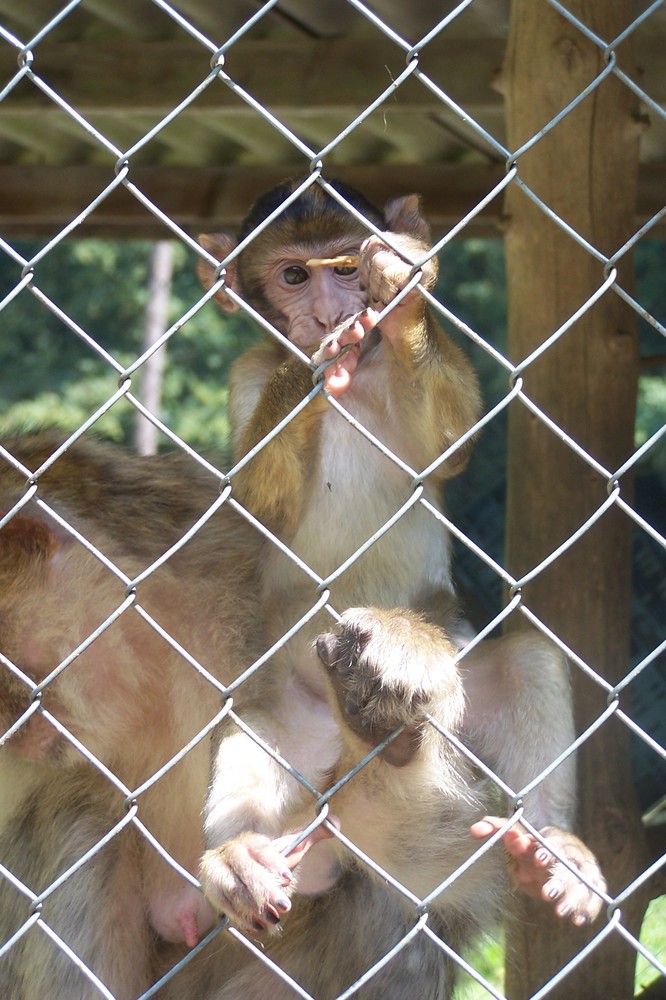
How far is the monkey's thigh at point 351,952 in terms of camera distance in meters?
3.28

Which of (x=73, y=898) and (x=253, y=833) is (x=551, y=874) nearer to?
(x=253, y=833)

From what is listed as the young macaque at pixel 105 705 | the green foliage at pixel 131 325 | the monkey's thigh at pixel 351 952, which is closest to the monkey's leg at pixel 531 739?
the monkey's thigh at pixel 351 952

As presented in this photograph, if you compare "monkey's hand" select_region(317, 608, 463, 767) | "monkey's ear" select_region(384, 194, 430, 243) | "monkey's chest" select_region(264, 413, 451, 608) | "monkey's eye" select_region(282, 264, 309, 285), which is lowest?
"monkey's hand" select_region(317, 608, 463, 767)

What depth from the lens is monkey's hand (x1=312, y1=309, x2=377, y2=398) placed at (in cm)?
243

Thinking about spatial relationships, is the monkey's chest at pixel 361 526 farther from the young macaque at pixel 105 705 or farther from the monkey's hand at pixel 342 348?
the monkey's hand at pixel 342 348

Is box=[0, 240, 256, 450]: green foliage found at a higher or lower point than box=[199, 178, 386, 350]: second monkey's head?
higher

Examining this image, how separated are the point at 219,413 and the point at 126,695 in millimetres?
10025

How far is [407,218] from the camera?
3207 mm

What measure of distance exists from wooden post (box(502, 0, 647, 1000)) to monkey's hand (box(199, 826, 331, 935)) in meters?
1.25

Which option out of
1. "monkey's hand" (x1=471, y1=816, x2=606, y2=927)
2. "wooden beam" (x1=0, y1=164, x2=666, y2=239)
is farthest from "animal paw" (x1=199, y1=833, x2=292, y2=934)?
"wooden beam" (x1=0, y1=164, x2=666, y2=239)

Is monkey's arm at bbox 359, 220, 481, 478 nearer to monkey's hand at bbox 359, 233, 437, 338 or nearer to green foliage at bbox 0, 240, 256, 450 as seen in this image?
monkey's hand at bbox 359, 233, 437, 338

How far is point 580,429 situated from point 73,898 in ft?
5.92

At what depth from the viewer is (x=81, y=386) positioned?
44.6 ft

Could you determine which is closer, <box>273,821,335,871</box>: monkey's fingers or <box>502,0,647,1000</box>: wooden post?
<box>273,821,335,871</box>: monkey's fingers
